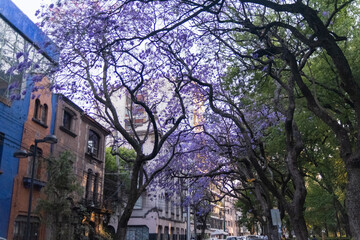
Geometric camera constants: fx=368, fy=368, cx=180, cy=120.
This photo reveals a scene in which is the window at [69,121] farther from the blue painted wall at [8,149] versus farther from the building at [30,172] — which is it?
the blue painted wall at [8,149]

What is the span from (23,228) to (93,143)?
34.8 feet

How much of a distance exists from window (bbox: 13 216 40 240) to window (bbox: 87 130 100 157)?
8.00m

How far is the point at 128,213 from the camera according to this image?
1338cm

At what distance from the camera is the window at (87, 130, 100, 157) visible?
86.6 feet

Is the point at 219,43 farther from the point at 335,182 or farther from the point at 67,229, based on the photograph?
the point at 335,182

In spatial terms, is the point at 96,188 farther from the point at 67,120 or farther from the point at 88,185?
the point at 67,120

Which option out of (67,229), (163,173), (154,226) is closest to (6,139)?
(67,229)

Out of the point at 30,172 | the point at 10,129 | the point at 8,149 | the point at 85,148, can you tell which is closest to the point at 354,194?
the point at 8,149

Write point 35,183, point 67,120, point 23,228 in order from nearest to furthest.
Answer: point 23,228 → point 35,183 → point 67,120

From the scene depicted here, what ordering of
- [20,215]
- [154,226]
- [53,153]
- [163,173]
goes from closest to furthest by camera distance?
[20,215]
[53,153]
[163,173]
[154,226]

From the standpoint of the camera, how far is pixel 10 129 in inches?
670

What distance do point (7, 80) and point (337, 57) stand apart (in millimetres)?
14188

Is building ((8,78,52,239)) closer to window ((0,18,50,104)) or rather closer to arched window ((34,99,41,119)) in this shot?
arched window ((34,99,41,119))

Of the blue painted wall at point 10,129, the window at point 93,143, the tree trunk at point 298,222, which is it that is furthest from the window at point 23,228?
the tree trunk at point 298,222
